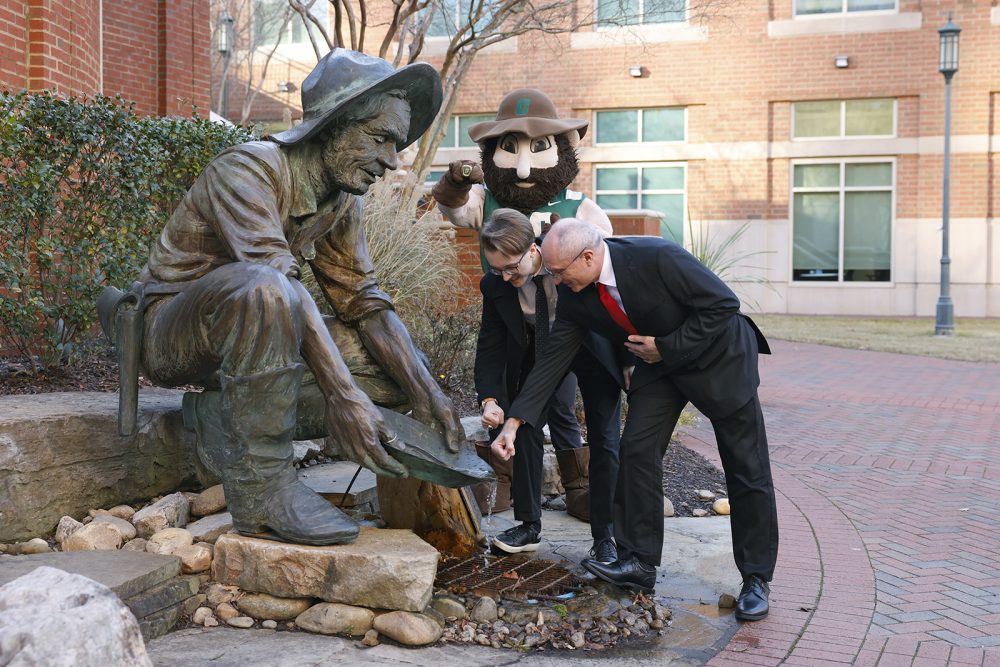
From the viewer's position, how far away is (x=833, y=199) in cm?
2170

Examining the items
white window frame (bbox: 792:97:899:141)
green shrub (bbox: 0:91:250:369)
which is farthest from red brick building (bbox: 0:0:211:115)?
white window frame (bbox: 792:97:899:141)

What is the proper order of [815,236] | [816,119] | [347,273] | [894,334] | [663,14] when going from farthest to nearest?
[815,236] < [816,119] < [663,14] < [894,334] < [347,273]

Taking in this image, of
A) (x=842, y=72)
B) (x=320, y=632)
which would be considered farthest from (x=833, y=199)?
(x=320, y=632)

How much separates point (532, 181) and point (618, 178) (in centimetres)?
1771

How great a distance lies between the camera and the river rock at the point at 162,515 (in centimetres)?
416

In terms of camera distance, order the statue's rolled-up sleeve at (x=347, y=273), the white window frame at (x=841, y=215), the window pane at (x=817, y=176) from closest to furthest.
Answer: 1. the statue's rolled-up sleeve at (x=347, y=273)
2. the white window frame at (x=841, y=215)
3. the window pane at (x=817, y=176)

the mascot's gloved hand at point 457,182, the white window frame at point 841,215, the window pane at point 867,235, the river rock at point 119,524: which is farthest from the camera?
the window pane at point 867,235

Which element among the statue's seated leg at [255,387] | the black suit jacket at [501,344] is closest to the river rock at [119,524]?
the statue's seated leg at [255,387]

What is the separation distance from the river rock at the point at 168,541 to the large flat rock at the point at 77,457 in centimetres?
57

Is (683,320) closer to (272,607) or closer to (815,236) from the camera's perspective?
(272,607)

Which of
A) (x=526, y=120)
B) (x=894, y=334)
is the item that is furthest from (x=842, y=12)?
(x=526, y=120)

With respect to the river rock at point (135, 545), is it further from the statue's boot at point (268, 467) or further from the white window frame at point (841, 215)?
the white window frame at point (841, 215)

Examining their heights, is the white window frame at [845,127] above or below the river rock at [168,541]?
above

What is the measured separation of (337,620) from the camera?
140 inches
